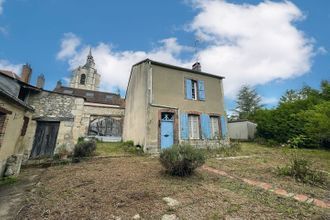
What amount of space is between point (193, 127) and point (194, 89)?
2.50m

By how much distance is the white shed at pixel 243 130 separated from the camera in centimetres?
1624

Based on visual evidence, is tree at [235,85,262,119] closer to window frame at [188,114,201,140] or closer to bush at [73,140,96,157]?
window frame at [188,114,201,140]

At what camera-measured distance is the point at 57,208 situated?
2859mm

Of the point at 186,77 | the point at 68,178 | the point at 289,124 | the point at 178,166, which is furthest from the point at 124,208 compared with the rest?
the point at 289,124

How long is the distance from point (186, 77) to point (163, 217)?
30.1 feet

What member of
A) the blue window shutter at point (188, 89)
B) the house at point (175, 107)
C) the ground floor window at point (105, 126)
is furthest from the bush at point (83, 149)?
the ground floor window at point (105, 126)

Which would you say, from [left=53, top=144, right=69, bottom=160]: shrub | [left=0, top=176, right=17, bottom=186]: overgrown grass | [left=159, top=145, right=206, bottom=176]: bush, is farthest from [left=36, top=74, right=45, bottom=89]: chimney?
[left=159, top=145, right=206, bottom=176]: bush

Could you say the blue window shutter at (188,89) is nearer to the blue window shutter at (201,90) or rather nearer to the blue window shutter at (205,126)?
the blue window shutter at (201,90)

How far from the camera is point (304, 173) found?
4609mm

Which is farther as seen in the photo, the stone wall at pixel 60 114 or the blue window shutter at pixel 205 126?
the blue window shutter at pixel 205 126

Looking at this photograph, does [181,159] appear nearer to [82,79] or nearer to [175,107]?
[175,107]

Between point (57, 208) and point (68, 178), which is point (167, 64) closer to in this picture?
point (68, 178)

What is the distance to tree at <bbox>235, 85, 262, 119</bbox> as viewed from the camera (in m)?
27.6

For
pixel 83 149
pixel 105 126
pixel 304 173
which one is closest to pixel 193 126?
pixel 83 149
